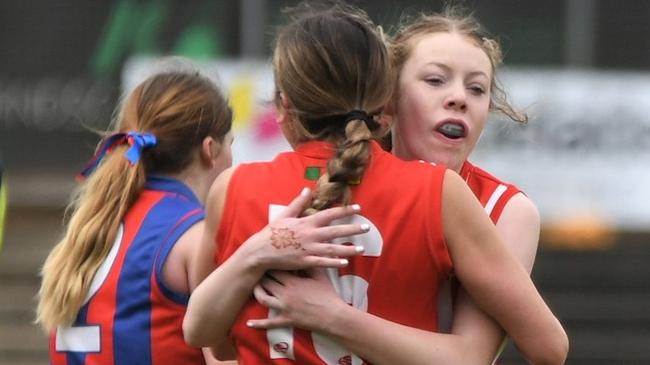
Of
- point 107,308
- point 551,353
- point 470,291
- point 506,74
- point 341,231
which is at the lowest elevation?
point 506,74

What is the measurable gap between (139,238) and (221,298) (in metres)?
0.72

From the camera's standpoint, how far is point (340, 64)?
8.13ft

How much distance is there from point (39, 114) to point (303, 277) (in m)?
7.31

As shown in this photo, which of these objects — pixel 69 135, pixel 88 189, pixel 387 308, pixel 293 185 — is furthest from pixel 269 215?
pixel 69 135

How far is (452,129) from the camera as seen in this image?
2766 millimetres

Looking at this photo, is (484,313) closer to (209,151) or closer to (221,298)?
(221,298)

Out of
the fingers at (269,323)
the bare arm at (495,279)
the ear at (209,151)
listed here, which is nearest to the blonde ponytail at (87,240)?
the ear at (209,151)

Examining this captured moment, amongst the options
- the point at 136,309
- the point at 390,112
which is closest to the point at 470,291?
the point at 390,112

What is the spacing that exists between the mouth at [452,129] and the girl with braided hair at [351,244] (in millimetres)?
253

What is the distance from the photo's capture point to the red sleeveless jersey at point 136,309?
10.2 ft

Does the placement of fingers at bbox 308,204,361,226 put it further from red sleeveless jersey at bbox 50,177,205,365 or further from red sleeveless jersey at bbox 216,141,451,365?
red sleeveless jersey at bbox 50,177,205,365

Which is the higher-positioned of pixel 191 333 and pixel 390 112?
pixel 390 112

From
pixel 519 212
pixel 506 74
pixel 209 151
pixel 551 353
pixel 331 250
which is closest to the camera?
pixel 331 250

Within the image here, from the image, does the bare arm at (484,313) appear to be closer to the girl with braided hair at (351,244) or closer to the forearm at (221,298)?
the girl with braided hair at (351,244)
